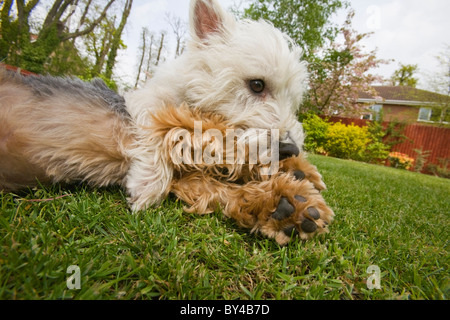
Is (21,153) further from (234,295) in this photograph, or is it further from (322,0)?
(322,0)

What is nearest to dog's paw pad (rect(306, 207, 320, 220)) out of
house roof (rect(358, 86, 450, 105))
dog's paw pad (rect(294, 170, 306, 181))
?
dog's paw pad (rect(294, 170, 306, 181))

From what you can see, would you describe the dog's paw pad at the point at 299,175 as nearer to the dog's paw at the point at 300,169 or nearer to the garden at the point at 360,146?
the dog's paw at the point at 300,169

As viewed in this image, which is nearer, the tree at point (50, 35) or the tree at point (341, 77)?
the tree at point (50, 35)

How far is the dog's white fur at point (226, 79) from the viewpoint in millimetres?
2021

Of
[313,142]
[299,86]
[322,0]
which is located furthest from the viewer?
[322,0]

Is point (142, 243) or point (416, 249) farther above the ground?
point (142, 243)

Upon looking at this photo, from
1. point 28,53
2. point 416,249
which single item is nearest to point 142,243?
point 416,249

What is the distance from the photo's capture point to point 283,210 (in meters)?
1.46

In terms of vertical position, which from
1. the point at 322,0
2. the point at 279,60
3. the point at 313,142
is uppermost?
the point at 322,0

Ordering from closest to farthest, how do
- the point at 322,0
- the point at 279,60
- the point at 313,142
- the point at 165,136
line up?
the point at 165,136 → the point at 279,60 → the point at 313,142 → the point at 322,0

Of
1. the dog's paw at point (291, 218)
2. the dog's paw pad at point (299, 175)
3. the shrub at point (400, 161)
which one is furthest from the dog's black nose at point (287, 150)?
the shrub at point (400, 161)

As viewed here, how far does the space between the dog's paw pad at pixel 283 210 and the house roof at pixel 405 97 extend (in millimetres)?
25829
